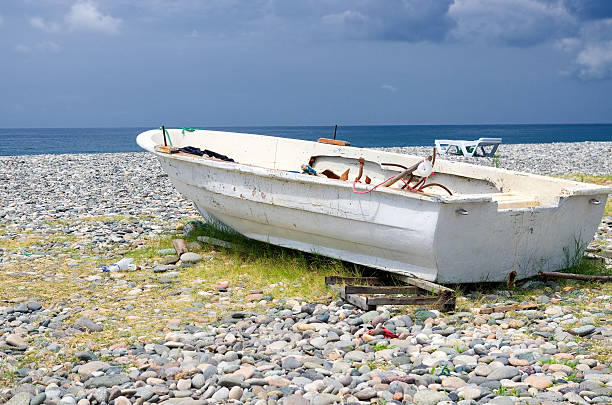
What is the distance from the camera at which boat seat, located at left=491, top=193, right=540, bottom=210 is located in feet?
19.1

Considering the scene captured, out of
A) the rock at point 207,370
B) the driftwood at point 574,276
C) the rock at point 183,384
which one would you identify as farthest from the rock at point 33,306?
the driftwood at point 574,276

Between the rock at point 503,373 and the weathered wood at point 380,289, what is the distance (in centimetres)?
168

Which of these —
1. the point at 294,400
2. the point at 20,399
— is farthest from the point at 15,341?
the point at 294,400

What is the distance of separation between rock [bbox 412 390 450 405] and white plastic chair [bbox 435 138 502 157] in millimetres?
21389

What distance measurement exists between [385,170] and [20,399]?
214 inches

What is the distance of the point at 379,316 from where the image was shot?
4961mm

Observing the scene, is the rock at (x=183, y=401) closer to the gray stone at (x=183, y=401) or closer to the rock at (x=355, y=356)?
the gray stone at (x=183, y=401)

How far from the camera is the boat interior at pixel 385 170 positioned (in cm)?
583

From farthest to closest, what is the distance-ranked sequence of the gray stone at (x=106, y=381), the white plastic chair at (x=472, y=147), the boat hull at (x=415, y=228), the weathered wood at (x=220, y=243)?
the white plastic chair at (x=472, y=147)
the weathered wood at (x=220, y=243)
the boat hull at (x=415, y=228)
the gray stone at (x=106, y=381)

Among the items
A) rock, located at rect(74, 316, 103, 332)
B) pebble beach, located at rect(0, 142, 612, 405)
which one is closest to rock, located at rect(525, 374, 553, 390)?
pebble beach, located at rect(0, 142, 612, 405)

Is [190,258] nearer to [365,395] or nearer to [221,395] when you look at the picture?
[221,395]

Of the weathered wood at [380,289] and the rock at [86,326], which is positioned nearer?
the rock at [86,326]

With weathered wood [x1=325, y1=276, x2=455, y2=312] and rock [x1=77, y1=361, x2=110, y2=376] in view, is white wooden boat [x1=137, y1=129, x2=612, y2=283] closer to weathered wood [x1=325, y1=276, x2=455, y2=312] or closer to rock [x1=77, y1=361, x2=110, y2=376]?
weathered wood [x1=325, y1=276, x2=455, y2=312]

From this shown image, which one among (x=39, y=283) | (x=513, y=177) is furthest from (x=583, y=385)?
(x=39, y=283)
